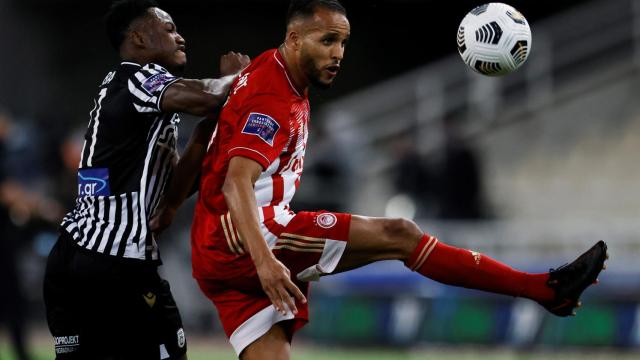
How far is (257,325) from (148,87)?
1.41 meters

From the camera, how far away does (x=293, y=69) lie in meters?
6.56

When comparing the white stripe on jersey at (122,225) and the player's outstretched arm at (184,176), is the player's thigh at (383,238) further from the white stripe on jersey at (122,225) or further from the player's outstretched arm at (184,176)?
the white stripe on jersey at (122,225)

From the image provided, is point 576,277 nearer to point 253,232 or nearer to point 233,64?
point 253,232

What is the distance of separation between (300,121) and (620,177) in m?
10.6

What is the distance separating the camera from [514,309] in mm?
12422

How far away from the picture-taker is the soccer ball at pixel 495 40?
670cm

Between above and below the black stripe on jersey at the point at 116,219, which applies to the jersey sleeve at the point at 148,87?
above

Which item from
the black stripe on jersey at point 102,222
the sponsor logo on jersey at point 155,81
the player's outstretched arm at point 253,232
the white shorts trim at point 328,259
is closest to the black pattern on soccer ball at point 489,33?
the white shorts trim at point 328,259

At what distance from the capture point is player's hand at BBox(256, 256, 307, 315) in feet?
19.6

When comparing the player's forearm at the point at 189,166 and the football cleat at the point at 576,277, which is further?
the player's forearm at the point at 189,166

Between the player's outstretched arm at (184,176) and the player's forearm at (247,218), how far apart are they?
0.79 m

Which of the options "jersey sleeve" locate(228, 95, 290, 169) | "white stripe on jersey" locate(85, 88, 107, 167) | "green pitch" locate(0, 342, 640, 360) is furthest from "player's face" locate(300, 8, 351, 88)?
"green pitch" locate(0, 342, 640, 360)

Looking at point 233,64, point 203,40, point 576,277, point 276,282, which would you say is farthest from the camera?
point 203,40

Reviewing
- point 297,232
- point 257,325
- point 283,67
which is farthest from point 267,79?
point 257,325
